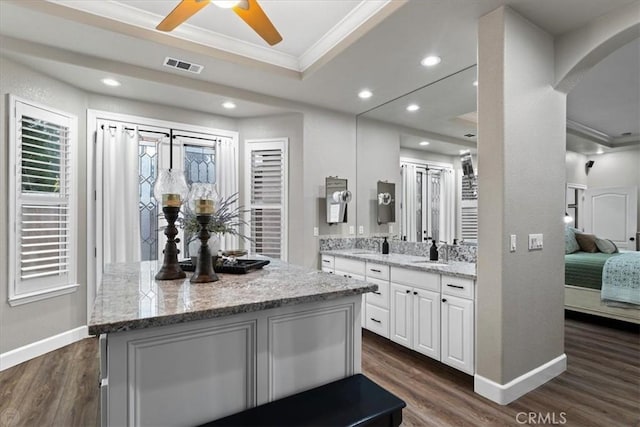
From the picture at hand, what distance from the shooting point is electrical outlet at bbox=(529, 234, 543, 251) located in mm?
2432

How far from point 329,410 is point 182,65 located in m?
3.20

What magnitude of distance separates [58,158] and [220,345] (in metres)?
3.16

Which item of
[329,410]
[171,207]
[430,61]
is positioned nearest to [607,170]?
[430,61]

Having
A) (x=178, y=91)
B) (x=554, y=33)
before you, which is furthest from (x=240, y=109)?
(x=554, y=33)

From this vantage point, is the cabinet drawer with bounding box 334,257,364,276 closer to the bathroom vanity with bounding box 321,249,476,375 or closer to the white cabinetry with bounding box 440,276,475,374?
the bathroom vanity with bounding box 321,249,476,375

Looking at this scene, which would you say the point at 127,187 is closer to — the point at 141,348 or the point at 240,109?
the point at 240,109

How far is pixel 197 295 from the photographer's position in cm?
144

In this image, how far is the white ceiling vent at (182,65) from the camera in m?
3.08

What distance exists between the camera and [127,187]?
12.1ft

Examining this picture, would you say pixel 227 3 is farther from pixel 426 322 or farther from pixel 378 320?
pixel 378 320

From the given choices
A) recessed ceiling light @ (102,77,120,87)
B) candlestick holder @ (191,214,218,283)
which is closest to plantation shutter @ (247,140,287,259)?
recessed ceiling light @ (102,77,120,87)

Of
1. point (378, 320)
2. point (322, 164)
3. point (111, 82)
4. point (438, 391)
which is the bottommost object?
point (438, 391)

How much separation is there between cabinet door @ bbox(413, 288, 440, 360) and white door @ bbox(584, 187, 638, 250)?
355 centimetres

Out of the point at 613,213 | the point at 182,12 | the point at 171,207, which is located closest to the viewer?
the point at 171,207
